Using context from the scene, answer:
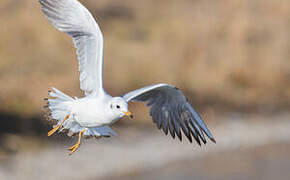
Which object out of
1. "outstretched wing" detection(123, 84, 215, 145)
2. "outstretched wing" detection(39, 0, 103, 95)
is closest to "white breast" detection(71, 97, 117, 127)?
"outstretched wing" detection(39, 0, 103, 95)

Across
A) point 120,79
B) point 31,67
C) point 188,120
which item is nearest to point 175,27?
point 120,79

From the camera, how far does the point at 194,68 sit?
10.4 metres

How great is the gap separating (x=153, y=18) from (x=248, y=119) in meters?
1.96

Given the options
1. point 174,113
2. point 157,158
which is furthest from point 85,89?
point 157,158

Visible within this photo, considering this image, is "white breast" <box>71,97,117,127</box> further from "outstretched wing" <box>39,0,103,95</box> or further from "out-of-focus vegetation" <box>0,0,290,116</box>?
"out-of-focus vegetation" <box>0,0,290,116</box>

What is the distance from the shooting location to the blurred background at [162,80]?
8.51 meters

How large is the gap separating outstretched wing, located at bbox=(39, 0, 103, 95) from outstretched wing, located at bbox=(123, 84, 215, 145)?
1.74ft

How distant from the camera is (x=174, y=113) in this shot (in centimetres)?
573

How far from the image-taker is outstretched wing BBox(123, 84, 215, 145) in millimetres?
5635

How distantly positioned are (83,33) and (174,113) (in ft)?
3.37

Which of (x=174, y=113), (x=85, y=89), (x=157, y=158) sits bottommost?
(x=157, y=158)

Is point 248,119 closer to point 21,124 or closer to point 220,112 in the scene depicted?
point 220,112

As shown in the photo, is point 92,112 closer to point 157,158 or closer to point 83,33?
point 83,33

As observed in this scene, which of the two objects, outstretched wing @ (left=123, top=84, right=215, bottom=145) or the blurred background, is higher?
outstretched wing @ (left=123, top=84, right=215, bottom=145)
